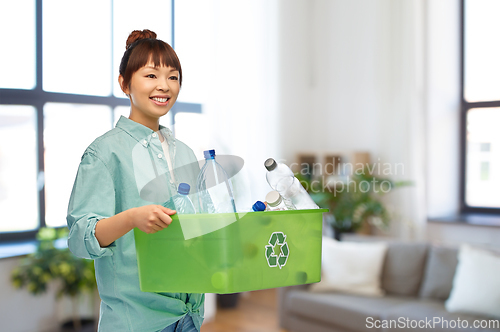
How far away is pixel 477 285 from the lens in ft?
7.53

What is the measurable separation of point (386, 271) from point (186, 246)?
2300 mm

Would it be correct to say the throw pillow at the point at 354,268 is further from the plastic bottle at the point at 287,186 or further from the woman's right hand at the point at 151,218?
the woman's right hand at the point at 151,218

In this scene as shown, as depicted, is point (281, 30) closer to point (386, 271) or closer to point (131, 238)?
point (386, 271)

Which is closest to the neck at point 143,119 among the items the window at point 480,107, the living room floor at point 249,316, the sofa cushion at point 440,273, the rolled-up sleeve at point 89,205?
the rolled-up sleeve at point 89,205

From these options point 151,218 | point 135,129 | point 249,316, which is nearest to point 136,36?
point 135,129

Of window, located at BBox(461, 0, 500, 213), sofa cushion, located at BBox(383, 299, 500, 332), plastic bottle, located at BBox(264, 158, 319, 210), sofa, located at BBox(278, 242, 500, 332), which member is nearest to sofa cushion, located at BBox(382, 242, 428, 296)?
sofa, located at BBox(278, 242, 500, 332)

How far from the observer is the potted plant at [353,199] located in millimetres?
3488

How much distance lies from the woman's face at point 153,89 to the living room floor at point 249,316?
2.37m

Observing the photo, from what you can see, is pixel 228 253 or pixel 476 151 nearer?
pixel 228 253

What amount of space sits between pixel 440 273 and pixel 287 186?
1983 mm

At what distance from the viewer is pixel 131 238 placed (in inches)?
33.3

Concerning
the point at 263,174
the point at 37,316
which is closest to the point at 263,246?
the point at 263,174

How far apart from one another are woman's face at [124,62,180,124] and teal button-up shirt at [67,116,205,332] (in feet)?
0.15

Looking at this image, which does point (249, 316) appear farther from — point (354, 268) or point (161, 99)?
point (161, 99)
